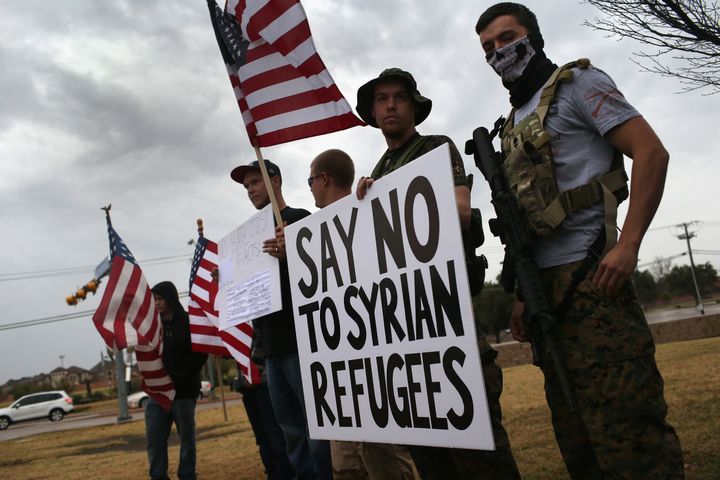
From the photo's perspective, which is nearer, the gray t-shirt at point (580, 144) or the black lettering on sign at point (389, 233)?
the gray t-shirt at point (580, 144)

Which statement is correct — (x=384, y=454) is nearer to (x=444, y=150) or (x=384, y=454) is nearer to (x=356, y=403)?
(x=356, y=403)

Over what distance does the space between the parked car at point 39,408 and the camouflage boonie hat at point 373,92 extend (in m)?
34.7

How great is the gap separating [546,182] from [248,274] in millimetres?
2119

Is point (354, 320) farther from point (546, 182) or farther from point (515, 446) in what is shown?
point (515, 446)

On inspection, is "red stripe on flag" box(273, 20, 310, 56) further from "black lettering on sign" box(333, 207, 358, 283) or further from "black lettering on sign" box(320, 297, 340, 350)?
"black lettering on sign" box(320, 297, 340, 350)

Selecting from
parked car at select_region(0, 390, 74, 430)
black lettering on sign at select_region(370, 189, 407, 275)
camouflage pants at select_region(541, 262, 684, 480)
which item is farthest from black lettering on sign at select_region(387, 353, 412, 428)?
parked car at select_region(0, 390, 74, 430)

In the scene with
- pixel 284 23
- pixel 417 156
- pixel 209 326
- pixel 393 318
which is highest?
pixel 284 23

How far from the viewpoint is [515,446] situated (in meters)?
5.62

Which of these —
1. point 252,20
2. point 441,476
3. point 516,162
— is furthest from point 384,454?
point 252,20

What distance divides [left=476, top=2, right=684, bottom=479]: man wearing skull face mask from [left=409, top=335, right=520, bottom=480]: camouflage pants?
0.23m

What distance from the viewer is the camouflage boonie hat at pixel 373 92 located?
9.66 feet

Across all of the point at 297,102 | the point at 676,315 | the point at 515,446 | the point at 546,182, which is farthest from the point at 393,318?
the point at 676,315

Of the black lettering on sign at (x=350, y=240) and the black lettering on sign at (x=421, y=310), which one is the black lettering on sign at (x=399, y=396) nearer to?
the black lettering on sign at (x=421, y=310)

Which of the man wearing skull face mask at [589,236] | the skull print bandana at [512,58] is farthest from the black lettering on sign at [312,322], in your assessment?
the skull print bandana at [512,58]
